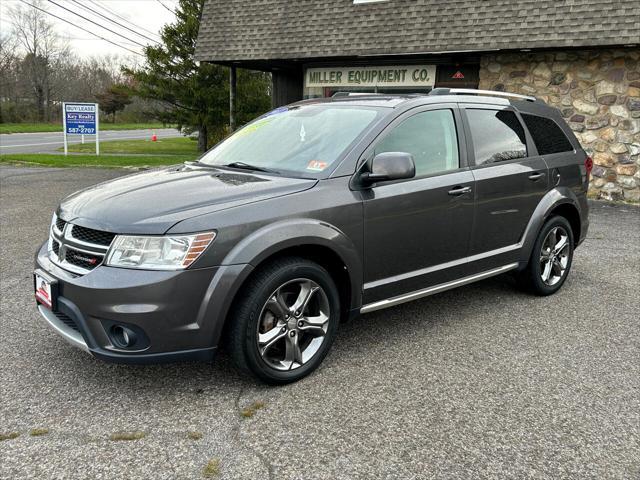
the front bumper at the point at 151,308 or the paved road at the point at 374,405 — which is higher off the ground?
the front bumper at the point at 151,308

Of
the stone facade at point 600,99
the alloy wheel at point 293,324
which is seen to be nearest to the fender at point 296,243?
the alloy wheel at point 293,324

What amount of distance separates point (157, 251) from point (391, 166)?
1.49 metres

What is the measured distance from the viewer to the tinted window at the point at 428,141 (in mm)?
3973

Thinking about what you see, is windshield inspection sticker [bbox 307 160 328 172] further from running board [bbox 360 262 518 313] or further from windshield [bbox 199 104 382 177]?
running board [bbox 360 262 518 313]

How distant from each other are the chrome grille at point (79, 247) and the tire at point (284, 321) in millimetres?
782

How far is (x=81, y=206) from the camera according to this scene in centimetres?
340

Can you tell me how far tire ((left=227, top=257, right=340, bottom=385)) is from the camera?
10.4 ft

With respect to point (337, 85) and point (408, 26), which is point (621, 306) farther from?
point (337, 85)

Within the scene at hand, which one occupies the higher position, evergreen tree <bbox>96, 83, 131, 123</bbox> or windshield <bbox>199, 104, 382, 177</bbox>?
evergreen tree <bbox>96, 83, 131, 123</bbox>

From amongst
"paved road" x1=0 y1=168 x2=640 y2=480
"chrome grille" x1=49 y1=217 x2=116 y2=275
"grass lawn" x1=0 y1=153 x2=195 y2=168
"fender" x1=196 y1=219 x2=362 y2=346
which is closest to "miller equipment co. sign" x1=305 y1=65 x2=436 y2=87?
"grass lawn" x1=0 y1=153 x2=195 y2=168

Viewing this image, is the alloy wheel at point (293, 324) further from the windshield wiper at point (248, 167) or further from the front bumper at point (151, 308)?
the windshield wiper at point (248, 167)

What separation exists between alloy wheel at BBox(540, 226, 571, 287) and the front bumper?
10.7 feet

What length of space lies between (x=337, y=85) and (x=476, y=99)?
9.74 meters

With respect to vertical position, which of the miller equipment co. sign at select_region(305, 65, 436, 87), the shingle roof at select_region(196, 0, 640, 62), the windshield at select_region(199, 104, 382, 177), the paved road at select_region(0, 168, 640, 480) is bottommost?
the paved road at select_region(0, 168, 640, 480)
